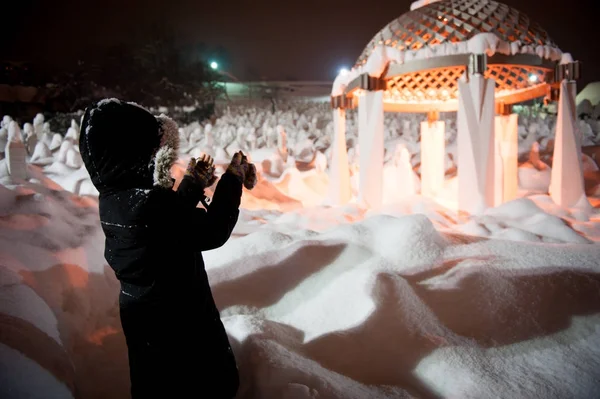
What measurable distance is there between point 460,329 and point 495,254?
1002 millimetres

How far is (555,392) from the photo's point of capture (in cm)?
198

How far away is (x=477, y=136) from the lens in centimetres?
537

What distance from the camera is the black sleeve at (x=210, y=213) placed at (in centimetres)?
162

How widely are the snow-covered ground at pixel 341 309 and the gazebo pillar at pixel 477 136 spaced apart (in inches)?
52.2

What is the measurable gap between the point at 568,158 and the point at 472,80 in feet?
6.58

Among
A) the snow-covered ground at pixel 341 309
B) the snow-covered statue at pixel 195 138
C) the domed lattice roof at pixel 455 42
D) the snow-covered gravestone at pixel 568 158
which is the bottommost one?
the snow-covered ground at pixel 341 309

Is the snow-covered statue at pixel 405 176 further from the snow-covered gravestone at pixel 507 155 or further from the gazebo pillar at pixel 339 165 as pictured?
the snow-covered gravestone at pixel 507 155

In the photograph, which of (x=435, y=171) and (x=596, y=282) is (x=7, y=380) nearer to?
(x=596, y=282)

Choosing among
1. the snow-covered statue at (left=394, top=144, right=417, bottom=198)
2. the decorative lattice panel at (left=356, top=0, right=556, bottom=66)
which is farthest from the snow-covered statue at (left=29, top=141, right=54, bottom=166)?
the snow-covered statue at (left=394, top=144, right=417, bottom=198)

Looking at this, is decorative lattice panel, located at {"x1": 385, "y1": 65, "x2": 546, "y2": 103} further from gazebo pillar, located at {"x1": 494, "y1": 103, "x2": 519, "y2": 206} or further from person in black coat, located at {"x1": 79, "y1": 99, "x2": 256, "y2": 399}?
Result: person in black coat, located at {"x1": 79, "y1": 99, "x2": 256, "y2": 399}

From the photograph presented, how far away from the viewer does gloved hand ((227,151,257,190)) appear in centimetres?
175

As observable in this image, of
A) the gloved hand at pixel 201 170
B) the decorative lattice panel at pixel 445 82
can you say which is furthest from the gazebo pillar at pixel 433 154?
the gloved hand at pixel 201 170

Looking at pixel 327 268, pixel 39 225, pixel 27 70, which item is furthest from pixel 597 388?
pixel 27 70

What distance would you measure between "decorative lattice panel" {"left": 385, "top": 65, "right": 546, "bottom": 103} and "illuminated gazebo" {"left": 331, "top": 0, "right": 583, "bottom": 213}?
24mm
